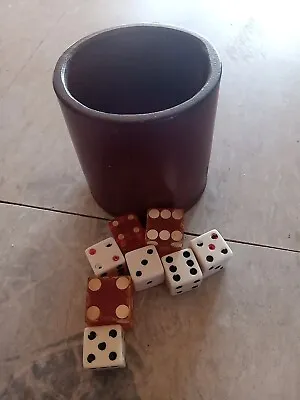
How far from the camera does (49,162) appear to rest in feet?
3.21

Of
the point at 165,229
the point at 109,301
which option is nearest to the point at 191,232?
the point at 165,229

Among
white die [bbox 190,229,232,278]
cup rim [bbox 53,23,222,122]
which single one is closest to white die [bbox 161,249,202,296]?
white die [bbox 190,229,232,278]

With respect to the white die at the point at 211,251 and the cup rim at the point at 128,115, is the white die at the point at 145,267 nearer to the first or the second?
the white die at the point at 211,251

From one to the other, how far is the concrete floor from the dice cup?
0.11 m

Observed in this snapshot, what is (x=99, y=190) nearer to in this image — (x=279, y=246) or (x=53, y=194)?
(x=53, y=194)

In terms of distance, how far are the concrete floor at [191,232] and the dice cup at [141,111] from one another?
106 millimetres

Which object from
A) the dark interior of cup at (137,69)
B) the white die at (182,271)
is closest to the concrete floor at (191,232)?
the white die at (182,271)

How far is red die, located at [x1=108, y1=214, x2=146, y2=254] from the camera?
0.79m

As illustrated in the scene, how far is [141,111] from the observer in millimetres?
895

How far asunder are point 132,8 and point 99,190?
0.76m

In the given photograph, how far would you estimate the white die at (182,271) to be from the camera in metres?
0.74

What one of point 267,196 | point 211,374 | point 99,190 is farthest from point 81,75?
point 211,374

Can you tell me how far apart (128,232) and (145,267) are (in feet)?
0.24

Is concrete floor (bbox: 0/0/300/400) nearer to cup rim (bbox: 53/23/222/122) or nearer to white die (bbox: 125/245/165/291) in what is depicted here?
white die (bbox: 125/245/165/291)
